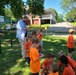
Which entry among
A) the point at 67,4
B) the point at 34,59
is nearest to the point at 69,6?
the point at 67,4

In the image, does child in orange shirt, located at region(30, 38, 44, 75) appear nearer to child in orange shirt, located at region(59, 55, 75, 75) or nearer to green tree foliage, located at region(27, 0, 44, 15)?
child in orange shirt, located at region(59, 55, 75, 75)

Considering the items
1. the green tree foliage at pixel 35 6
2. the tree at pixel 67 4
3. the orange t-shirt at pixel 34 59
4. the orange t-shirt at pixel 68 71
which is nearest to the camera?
the orange t-shirt at pixel 68 71

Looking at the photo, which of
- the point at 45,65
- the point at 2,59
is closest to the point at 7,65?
the point at 2,59

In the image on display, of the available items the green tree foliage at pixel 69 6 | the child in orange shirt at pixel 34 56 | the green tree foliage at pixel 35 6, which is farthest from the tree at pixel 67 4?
the child in orange shirt at pixel 34 56

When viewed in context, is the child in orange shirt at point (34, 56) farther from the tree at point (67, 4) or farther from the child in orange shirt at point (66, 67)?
the tree at point (67, 4)

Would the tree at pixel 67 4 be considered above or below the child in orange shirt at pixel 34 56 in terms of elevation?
above

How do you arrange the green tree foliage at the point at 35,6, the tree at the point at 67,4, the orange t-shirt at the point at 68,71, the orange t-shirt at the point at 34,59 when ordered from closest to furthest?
the orange t-shirt at the point at 68,71 < the orange t-shirt at the point at 34,59 < the tree at the point at 67,4 < the green tree foliage at the point at 35,6

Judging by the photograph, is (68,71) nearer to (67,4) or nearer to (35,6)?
(67,4)

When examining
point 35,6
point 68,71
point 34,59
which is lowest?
point 68,71

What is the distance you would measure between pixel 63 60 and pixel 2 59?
505cm

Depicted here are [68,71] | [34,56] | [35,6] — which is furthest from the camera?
[35,6]

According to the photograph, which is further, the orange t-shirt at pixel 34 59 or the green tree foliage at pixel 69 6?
the green tree foliage at pixel 69 6

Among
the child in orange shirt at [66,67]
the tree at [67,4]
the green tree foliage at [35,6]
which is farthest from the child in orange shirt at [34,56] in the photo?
the green tree foliage at [35,6]

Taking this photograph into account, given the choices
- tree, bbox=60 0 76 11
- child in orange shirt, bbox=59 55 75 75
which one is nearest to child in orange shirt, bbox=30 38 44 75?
child in orange shirt, bbox=59 55 75 75
